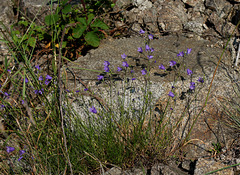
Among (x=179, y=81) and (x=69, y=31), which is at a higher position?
(x=69, y=31)

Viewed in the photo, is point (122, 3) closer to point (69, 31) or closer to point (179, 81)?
point (69, 31)

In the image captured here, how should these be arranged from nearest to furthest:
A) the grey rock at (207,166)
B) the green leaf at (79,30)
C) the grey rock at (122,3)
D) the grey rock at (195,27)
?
1. the grey rock at (207,166)
2. the green leaf at (79,30)
3. the grey rock at (195,27)
4. the grey rock at (122,3)

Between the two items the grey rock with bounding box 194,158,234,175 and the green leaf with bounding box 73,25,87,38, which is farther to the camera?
the green leaf with bounding box 73,25,87,38

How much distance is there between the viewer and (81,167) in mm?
1863

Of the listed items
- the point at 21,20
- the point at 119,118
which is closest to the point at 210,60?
the point at 119,118

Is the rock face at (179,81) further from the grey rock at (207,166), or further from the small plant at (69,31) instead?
the small plant at (69,31)

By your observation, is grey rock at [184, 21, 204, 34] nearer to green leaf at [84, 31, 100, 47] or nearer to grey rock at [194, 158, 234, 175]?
A: green leaf at [84, 31, 100, 47]

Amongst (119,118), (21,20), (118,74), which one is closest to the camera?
(119,118)

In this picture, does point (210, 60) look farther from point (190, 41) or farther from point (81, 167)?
point (81, 167)

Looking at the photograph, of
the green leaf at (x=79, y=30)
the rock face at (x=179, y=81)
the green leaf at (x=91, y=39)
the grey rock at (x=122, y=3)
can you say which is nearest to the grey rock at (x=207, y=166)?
the rock face at (x=179, y=81)

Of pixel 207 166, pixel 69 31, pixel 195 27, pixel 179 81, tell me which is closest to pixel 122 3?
pixel 69 31

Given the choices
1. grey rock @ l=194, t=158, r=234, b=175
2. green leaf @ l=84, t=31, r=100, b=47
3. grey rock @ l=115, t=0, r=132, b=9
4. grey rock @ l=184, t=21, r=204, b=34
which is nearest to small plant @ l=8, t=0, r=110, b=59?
green leaf @ l=84, t=31, r=100, b=47

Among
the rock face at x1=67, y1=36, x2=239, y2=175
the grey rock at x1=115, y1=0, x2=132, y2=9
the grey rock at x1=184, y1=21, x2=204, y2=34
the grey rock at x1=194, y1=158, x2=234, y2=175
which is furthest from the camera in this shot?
the grey rock at x1=115, y1=0, x2=132, y2=9

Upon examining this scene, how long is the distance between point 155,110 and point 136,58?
716 mm
